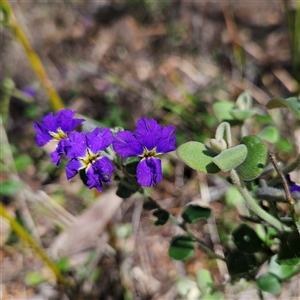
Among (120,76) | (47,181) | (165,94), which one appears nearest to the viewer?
(47,181)

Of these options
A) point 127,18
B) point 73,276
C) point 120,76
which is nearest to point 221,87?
point 120,76

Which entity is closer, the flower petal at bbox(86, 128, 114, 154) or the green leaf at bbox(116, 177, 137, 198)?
the flower petal at bbox(86, 128, 114, 154)

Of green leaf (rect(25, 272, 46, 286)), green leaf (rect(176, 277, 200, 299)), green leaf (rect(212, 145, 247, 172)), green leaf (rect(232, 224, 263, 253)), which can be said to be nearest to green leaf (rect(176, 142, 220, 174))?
green leaf (rect(212, 145, 247, 172))

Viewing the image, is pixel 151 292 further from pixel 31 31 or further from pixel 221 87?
pixel 31 31

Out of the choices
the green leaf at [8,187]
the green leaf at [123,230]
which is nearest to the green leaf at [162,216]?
the green leaf at [123,230]

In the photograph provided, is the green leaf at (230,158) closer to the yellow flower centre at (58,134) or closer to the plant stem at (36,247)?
the yellow flower centre at (58,134)

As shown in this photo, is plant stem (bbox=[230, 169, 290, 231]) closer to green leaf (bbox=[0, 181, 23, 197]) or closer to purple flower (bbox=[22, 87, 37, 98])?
green leaf (bbox=[0, 181, 23, 197])

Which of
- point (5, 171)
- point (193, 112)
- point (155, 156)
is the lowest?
point (5, 171)
